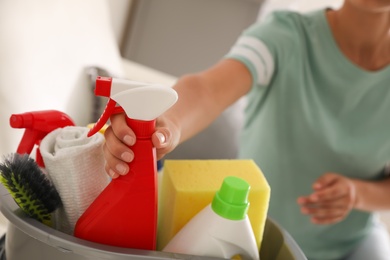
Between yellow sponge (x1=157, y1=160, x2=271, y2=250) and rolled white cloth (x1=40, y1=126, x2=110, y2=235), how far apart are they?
6 centimetres

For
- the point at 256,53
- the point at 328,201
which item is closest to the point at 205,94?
the point at 256,53

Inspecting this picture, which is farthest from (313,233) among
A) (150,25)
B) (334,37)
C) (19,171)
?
(150,25)

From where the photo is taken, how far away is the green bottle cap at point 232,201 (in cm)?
35

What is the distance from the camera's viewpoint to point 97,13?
0.91 metres

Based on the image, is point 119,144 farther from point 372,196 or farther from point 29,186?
point 372,196

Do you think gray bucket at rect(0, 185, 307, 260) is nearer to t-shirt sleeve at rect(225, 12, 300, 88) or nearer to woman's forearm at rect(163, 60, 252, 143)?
woman's forearm at rect(163, 60, 252, 143)

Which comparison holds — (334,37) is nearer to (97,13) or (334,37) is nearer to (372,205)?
(372,205)

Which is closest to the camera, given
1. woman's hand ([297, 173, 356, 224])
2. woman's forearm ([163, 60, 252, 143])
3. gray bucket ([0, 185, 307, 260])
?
gray bucket ([0, 185, 307, 260])

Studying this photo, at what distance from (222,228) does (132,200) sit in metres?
0.07

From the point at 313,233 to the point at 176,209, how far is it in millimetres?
507

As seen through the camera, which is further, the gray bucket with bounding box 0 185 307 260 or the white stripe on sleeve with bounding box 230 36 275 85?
the white stripe on sleeve with bounding box 230 36 275 85

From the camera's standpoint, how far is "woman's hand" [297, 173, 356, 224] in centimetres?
65

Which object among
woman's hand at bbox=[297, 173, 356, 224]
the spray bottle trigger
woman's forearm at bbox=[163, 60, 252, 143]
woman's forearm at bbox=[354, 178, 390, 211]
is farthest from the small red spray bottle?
woman's forearm at bbox=[354, 178, 390, 211]

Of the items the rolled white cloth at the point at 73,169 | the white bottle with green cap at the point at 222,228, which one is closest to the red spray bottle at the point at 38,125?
the rolled white cloth at the point at 73,169
